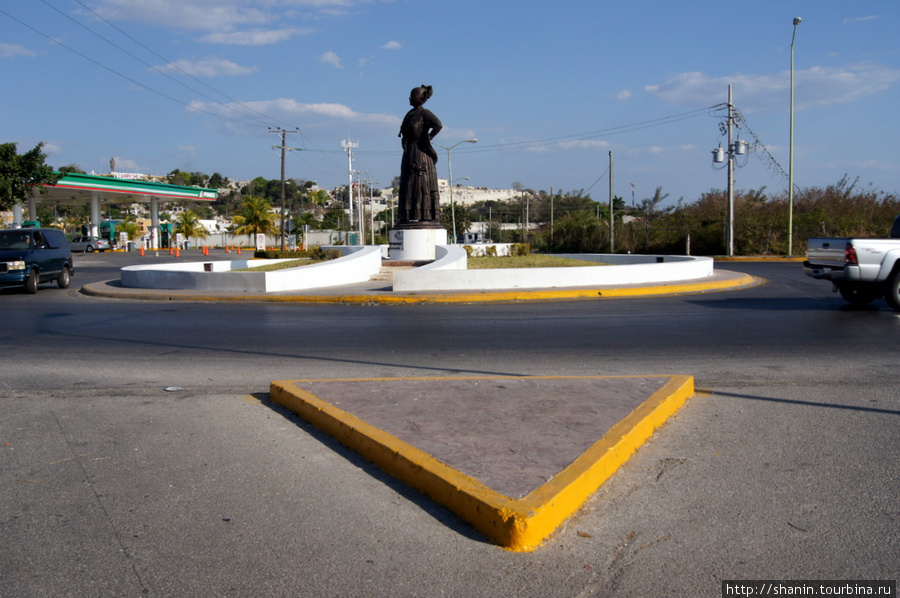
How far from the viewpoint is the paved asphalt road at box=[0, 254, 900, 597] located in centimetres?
360

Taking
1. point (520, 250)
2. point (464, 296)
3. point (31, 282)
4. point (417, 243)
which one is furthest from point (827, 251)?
point (31, 282)

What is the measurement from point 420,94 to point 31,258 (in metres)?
14.7

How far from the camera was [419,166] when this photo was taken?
28.5 metres

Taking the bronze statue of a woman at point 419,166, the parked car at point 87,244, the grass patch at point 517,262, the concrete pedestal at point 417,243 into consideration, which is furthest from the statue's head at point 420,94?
the parked car at point 87,244

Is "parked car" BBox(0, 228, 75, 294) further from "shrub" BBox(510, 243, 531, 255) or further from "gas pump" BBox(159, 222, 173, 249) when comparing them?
"gas pump" BBox(159, 222, 173, 249)

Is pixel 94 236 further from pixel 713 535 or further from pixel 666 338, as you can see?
pixel 713 535

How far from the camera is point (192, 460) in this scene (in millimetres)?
5309

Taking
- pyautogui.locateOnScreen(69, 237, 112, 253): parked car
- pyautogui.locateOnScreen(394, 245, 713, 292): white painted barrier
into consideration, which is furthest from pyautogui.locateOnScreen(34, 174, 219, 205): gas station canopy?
pyautogui.locateOnScreen(394, 245, 713, 292): white painted barrier

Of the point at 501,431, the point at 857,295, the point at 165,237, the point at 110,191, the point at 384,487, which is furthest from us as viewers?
the point at 165,237

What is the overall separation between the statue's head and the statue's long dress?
0.27m

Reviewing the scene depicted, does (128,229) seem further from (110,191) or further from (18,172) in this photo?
(18,172)

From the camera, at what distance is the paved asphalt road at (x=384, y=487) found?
3.60 metres

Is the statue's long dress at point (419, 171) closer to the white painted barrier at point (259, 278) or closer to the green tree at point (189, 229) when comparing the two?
the white painted barrier at point (259, 278)

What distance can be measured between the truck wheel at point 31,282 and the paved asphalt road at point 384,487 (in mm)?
11725
